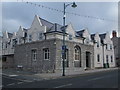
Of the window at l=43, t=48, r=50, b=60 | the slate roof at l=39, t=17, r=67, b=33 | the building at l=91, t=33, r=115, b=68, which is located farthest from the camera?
the building at l=91, t=33, r=115, b=68

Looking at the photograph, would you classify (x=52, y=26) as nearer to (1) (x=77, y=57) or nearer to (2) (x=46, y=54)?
(2) (x=46, y=54)

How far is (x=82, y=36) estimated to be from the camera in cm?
3606

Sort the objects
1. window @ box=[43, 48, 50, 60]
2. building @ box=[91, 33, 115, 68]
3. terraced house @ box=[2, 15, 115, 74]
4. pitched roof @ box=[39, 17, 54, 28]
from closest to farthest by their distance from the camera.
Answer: terraced house @ box=[2, 15, 115, 74]
window @ box=[43, 48, 50, 60]
pitched roof @ box=[39, 17, 54, 28]
building @ box=[91, 33, 115, 68]

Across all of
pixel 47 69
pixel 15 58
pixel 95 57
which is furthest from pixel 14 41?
pixel 95 57

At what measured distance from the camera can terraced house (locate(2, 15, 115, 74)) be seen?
96.6ft

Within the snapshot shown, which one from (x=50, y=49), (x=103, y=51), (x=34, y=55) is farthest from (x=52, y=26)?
(x=103, y=51)

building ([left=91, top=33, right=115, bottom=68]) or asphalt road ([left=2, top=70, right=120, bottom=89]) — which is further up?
building ([left=91, top=33, right=115, bottom=68])

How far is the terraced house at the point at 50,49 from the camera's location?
2944 centimetres

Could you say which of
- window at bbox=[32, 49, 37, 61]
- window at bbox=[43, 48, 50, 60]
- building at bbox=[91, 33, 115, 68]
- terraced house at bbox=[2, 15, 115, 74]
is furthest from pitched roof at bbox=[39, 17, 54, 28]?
building at bbox=[91, 33, 115, 68]

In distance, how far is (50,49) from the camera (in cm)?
2952

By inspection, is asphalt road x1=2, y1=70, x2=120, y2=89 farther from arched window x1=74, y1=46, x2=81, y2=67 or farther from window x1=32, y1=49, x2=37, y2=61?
arched window x1=74, y1=46, x2=81, y2=67

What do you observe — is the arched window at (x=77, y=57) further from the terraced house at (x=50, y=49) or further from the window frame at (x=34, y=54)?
the window frame at (x=34, y=54)

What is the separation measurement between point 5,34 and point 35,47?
49.2 feet

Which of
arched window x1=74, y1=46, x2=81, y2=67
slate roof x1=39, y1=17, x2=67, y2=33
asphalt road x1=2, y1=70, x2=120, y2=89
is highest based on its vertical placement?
slate roof x1=39, y1=17, x2=67, y2=33
